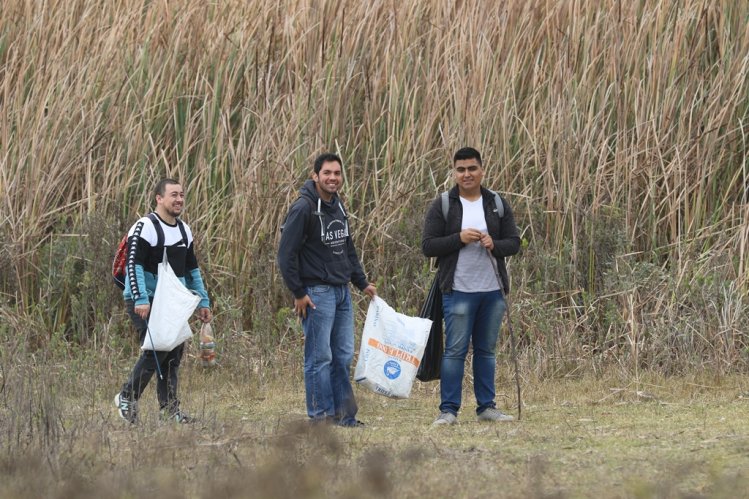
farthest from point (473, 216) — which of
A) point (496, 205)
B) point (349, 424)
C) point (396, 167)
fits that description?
point (396, 167)

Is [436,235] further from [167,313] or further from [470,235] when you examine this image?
[167,313]

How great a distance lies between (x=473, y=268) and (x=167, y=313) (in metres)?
1.87

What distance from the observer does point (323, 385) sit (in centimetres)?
783

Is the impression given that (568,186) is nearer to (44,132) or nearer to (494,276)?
(494,276)

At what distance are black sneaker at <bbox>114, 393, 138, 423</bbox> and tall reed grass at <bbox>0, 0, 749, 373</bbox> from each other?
6.69ft

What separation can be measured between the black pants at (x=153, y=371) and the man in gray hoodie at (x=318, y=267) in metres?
0.87

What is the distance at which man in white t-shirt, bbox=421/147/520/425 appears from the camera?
777 centimetres

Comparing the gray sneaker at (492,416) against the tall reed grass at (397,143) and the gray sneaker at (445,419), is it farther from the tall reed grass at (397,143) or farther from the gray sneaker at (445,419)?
the tall reed grass at (397,143)

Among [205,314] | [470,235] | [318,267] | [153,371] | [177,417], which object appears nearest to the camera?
[470,235]

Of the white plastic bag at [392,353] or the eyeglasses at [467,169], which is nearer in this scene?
the eyeglasses at [467,169]

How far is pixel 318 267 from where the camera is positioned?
7.76m

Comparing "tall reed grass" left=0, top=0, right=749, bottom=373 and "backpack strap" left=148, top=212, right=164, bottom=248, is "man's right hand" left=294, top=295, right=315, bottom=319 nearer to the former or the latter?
"backpack strap" left=148, top=212, right=164, bottom=248

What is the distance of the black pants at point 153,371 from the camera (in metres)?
7.97

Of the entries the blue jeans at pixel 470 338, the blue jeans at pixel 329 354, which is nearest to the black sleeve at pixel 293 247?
the blue jeans at pixel 329 354
